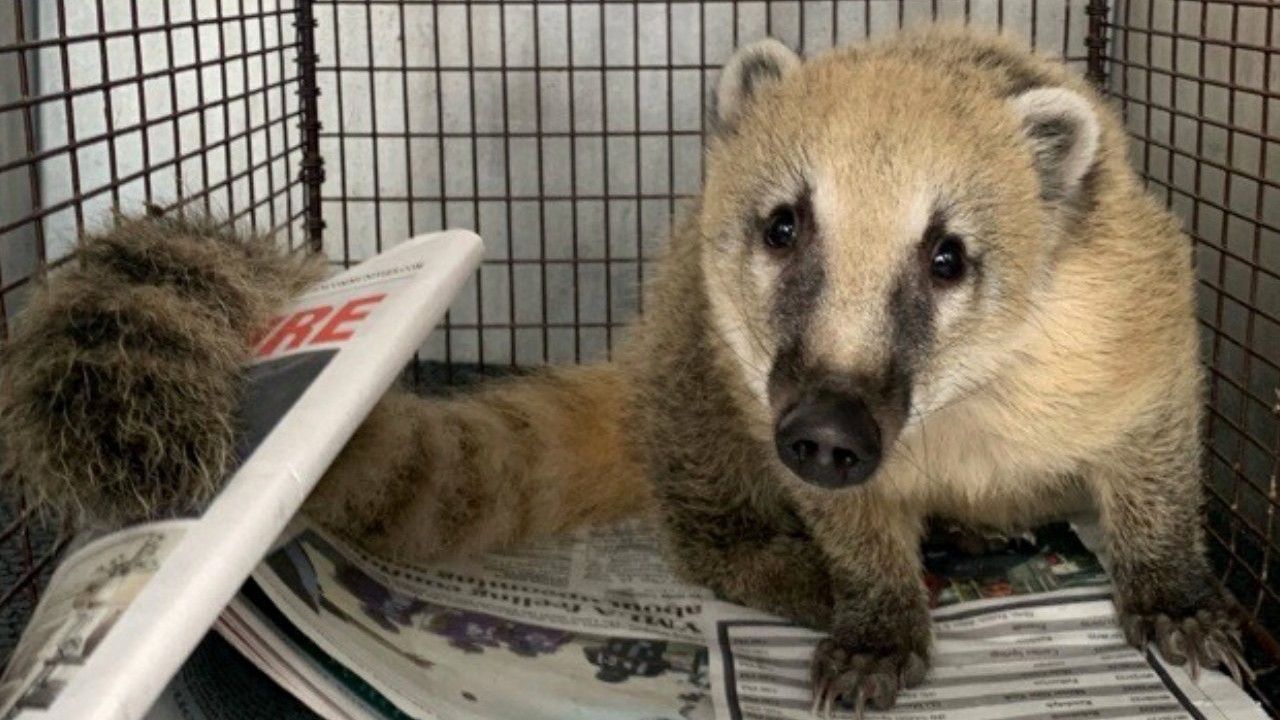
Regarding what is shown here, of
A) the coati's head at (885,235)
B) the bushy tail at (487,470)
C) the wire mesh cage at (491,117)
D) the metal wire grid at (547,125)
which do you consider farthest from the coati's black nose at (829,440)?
the metal wire grid at (547,125)

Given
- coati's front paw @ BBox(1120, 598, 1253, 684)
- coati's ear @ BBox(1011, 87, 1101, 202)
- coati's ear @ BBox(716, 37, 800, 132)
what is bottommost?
coati's front paw @ BBox(1120, 598, 1253, 684)

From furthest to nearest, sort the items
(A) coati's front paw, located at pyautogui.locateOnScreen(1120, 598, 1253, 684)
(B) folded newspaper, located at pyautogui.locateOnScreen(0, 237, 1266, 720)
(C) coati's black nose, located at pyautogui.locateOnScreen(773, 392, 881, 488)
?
1. (A) coati's front paw, located at pyautogui.locateOnScreen(1120, 598, 1253, 684)
2. (B) folded newspaper, located at pyautogui.locateOnScreen(0, 237, 1266, 720)
3. (C) coati's black nose, located at pyautogui.locateOnScreen(773, 392, 881, 488)

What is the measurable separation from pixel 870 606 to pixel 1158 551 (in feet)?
1.34

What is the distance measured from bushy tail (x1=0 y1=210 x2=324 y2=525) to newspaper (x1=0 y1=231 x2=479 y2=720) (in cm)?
4

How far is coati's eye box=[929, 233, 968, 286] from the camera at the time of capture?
1602mm

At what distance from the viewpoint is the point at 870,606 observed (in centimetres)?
188

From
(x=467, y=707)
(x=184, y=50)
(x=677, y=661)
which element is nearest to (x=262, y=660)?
(x=467, y=707)

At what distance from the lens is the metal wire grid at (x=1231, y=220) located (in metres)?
2.06

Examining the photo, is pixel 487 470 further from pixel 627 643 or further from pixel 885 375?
pixel 885 375

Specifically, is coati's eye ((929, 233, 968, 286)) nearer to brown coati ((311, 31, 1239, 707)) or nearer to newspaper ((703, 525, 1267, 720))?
brown coati ((311, 31, 1239, 707))

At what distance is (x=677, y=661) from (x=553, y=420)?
0.60m

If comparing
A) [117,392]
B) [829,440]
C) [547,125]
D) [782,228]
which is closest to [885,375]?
[829,440]

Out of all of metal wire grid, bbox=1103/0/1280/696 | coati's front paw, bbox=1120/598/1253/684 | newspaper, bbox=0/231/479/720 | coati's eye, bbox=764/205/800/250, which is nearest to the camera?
newspaper, bbox=0/231/479/720

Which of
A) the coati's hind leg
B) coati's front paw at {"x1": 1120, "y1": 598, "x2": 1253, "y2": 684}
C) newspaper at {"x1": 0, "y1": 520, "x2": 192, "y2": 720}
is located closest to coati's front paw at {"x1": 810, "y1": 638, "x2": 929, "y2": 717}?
the coati's hind leg
